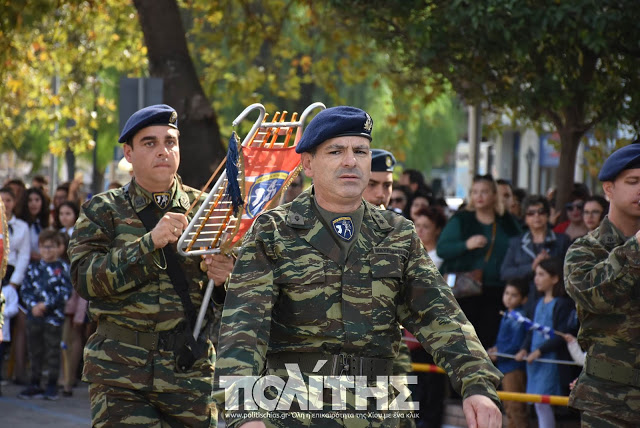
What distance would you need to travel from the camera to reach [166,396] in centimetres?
558

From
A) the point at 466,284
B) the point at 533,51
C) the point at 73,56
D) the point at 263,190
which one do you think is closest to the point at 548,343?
the point at 466,284

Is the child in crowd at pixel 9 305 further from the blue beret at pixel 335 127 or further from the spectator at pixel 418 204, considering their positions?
the blue beret at pixel 335 127

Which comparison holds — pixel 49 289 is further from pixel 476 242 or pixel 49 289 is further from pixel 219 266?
pixel 219 266

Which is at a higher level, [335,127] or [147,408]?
[335,127]

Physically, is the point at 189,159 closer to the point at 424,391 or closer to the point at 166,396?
the point at 424,391

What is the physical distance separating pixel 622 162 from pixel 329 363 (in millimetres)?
2249

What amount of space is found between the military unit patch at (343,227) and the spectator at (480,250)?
5.58 metres

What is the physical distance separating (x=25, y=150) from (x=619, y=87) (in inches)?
1430

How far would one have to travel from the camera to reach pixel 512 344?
891 cm

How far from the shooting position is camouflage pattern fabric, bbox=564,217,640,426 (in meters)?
5.39

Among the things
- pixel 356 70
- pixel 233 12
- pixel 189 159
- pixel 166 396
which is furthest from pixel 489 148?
pixel 166 396

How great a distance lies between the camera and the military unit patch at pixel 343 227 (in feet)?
13.9

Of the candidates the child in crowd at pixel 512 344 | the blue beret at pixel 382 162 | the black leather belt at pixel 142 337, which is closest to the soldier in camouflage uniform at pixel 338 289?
the black leather belt at pixel 142 337

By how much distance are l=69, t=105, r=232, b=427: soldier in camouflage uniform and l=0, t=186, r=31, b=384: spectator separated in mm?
6434
